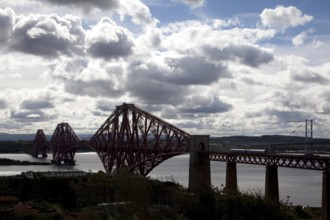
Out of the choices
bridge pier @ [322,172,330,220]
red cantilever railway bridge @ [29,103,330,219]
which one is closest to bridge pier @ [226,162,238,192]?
red cantilever railway bridge @ [29,103,330,219]

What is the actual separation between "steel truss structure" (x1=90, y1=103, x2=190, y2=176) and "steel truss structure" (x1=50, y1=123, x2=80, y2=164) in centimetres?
5564

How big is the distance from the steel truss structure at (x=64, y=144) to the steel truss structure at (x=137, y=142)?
55637 millimetres

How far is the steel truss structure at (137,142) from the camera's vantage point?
80375mm

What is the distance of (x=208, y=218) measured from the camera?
2589 cm

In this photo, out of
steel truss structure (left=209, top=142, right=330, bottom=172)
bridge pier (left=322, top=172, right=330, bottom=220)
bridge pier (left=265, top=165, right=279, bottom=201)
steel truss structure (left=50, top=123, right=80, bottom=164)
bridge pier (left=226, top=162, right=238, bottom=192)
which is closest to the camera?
bridge pier (left=322, top=172, right=330, bottom=220)

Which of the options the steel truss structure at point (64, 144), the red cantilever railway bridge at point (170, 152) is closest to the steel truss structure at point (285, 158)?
the red cantilever railway bridge at point (170, 152)

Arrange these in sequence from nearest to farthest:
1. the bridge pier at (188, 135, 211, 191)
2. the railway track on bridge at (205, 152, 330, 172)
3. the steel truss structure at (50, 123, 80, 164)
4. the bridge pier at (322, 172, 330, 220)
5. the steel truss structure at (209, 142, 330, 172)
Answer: the bridge pier at (322, 172, 330, 220) < the railway track on bridge at (205, 152, 330, 172) < the steel truss structure at (209, 142, 330, 172) < the bridge pier at (188, 135, 211, 191) < the steel truss structure at (50, 123, 80, 164)

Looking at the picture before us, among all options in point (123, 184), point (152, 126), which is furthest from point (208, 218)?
point (152, 126)

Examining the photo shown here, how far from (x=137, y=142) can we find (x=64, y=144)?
8936 centimetres

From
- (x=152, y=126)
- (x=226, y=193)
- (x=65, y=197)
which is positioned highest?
(x=152, y=126)

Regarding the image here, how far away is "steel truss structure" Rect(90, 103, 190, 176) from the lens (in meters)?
80.4

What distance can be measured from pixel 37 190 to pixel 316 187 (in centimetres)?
5175

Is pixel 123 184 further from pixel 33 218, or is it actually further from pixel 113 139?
pixel 113 139

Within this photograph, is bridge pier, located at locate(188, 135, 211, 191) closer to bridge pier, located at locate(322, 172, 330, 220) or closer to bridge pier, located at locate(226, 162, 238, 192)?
bridge pier, located at locate(226, 162, 238, 192)
